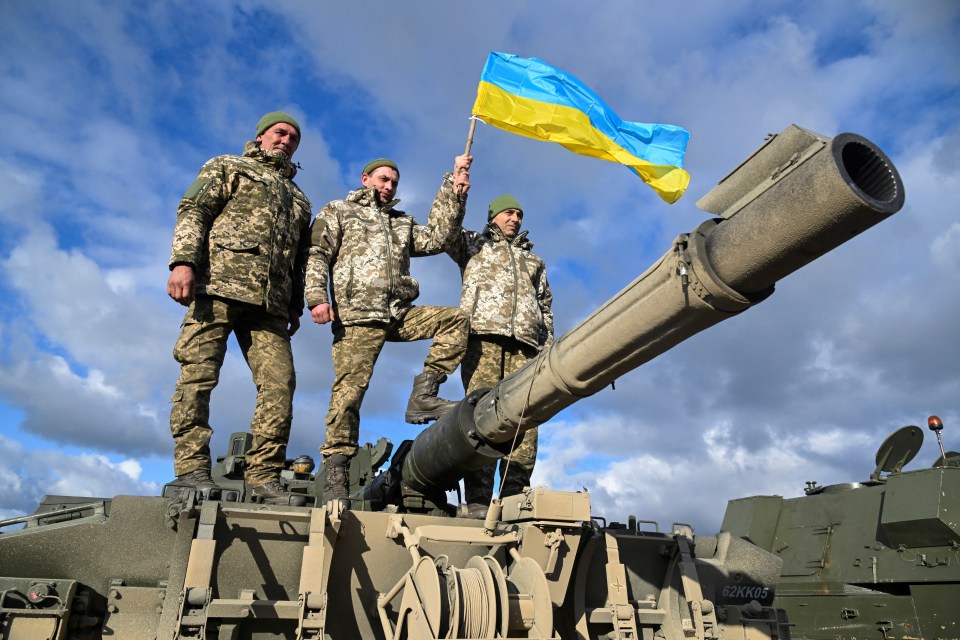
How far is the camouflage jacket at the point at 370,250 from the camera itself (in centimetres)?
648

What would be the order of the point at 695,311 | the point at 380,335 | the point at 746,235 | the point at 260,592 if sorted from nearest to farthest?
1. the point at 746,235
2. the point at 695,311
3. the point at 260,592
4. the point at 380,335

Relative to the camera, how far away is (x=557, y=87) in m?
7.08

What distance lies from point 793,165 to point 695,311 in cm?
86

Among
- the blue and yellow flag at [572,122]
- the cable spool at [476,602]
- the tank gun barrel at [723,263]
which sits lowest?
the cable spool at [476,602]

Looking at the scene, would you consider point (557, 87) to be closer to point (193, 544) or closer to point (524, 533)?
point (524, 533)

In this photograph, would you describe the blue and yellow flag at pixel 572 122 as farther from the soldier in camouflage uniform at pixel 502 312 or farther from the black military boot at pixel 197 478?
the black military boot at pixel 197 478

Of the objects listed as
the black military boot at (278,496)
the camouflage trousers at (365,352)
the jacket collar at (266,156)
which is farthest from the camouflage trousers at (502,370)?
the jacket collar at (266,156)

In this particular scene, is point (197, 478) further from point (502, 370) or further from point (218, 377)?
point (502, 370)

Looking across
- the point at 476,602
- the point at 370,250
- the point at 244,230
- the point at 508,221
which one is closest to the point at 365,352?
the point at 370,250

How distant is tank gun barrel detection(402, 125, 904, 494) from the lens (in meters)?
2.97

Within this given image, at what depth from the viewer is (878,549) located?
454 inches

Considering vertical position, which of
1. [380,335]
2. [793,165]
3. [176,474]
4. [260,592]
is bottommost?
[260,592]

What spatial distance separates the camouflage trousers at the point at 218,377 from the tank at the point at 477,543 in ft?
1.68

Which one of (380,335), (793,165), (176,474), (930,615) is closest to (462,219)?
(380,335)
